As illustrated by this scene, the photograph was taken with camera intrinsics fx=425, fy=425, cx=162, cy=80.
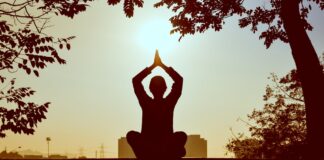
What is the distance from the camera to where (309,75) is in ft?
40.1

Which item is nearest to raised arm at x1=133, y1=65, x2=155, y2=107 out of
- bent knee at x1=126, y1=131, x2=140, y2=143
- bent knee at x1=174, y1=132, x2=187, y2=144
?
bent knee at x1=126, y1=131, x2=140, y2=143

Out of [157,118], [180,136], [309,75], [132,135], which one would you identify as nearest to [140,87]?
[157,118]

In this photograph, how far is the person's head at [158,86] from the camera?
7.58 metres

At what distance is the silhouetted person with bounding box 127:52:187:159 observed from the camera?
7.44 metres

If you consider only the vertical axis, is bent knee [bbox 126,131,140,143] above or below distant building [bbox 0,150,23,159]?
below

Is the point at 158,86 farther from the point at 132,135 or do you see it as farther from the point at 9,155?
the point at 9,155

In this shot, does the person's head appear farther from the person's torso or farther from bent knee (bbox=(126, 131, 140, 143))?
bent knee (bbox=(126, 131, 140, 143))

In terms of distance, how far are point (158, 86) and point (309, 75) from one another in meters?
6.33

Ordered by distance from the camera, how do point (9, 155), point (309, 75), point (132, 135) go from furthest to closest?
point (9, 155) → point (309, 75) → point (132, 135)

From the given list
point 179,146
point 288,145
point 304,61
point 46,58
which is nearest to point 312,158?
point 304,61

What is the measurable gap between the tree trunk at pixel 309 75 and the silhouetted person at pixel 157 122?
5.79 meters

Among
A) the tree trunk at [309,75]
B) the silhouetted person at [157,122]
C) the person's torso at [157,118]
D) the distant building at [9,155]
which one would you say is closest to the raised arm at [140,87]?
the silhouetted person at [157,122]

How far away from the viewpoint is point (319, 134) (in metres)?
11.8

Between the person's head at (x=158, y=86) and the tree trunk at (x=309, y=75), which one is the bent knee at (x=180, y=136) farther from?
the tree trunk at (x=309, y=75)
